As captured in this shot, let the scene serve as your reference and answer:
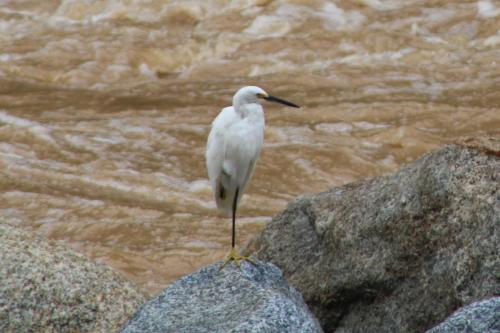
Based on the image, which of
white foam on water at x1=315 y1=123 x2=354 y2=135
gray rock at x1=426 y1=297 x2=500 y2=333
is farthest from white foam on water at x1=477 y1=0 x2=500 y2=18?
gray rock at x1=426 y1=297 x2=500 y2=333

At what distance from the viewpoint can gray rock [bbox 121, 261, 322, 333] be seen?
5.20 m

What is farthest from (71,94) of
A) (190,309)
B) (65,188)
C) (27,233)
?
(190,309)

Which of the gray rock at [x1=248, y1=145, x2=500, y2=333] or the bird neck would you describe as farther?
the bird neck

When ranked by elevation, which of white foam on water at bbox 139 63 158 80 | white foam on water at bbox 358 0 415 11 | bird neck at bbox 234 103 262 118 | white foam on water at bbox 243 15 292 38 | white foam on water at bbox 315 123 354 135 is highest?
bird neck at bbox 234 103 262 118

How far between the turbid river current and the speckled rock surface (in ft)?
11.6

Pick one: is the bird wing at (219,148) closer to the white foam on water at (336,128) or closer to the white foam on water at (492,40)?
the white foam on water at (336,128)

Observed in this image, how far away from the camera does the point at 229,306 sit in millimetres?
5453

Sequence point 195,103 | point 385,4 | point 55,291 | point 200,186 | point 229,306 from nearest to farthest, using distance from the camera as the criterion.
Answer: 1. point 229,306
2. point 55,291
3. point 200,186
4. point 195,103
5. point 385,4

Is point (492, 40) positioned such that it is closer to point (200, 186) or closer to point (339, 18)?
point (339, 18)

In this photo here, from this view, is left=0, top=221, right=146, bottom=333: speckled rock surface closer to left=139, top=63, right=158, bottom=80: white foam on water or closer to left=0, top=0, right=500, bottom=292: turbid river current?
left=0, top=0, right=500, bottom=292: turbid river current

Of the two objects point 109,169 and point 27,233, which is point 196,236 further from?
point 27,233

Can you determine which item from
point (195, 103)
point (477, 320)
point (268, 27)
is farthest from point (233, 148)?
point (268, 27)

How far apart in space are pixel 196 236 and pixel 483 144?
5.67m

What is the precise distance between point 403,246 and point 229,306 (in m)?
1.13
